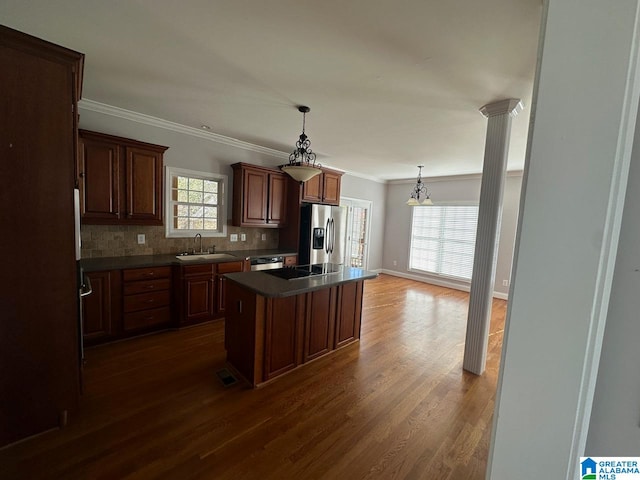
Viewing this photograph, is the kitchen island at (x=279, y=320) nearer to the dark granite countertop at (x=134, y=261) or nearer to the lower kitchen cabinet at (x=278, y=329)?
the lower kitchen cabinet at (x=278, y=329)

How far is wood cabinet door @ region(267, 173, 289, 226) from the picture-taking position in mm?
4414

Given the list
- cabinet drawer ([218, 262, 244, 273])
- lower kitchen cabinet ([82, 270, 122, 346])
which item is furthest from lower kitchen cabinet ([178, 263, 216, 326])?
lower kitchen cabinet ([82, 270, 122, 346])

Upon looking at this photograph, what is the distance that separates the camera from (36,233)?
63.7 inches

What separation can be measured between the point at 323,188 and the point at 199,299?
2754 mm

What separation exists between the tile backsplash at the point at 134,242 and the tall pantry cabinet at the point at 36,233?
1.72 meters

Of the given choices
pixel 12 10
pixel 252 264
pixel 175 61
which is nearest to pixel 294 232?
pixel 252 264

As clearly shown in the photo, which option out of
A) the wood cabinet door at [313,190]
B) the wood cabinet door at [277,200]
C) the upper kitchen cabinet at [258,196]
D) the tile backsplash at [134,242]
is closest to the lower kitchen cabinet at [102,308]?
the tile backsplash at [134,242]

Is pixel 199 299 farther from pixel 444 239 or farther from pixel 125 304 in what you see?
pixel 444 239

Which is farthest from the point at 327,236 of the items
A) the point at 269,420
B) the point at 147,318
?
the point at 269,420

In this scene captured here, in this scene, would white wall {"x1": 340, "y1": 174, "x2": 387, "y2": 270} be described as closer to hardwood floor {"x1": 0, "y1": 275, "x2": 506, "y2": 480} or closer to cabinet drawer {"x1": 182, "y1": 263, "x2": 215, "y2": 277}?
cabinet drawer {"x1": 182, "y1": 263, "x2": 215, "y2": 277}

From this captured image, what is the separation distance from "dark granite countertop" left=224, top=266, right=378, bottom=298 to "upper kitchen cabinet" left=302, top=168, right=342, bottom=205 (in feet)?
6.86

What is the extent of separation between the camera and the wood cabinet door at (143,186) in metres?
3.12

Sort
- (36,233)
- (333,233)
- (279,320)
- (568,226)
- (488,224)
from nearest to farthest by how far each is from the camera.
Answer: (568,226)
(36,233)
(279,320)
(488,224)
(333,233)

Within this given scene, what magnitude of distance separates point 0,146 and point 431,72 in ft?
9.28
